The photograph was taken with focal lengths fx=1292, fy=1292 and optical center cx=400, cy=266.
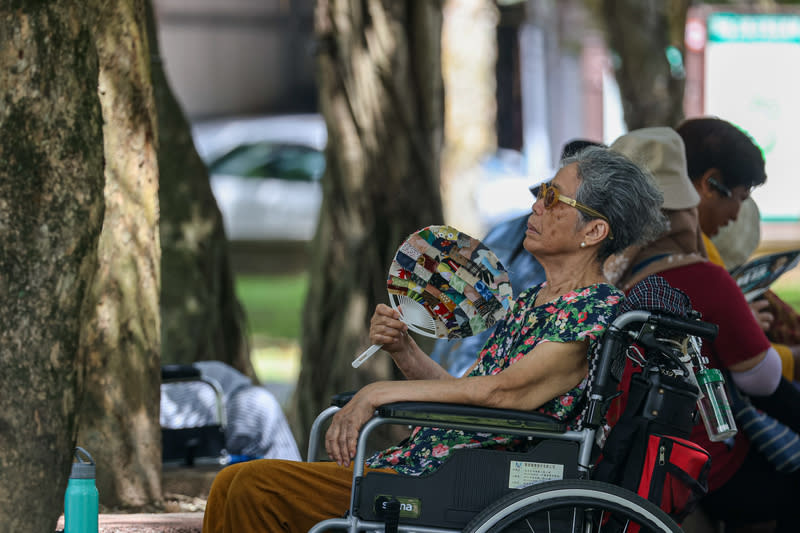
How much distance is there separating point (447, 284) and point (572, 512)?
78 centimetres

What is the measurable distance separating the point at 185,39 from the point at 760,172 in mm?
21023

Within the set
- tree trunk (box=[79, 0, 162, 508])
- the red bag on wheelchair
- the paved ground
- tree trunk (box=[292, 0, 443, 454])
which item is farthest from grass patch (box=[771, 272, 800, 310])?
the red bag on wheelchair

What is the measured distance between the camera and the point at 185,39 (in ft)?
81.0

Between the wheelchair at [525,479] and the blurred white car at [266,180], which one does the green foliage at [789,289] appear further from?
the wheelchair at [525,479]

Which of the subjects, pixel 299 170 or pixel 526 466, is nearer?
pixel 526 466

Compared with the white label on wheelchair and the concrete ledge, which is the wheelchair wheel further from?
the concrete ledge

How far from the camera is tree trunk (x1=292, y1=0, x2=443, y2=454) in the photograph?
7035 mm

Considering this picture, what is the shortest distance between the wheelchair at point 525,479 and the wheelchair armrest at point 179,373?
2.03 meters

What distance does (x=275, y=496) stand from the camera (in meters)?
3.42

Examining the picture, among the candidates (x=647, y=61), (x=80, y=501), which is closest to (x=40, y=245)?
(x=80, y=501)

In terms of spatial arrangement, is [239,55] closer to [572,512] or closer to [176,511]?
[176,511]

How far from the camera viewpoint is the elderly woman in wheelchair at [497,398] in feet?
10.7

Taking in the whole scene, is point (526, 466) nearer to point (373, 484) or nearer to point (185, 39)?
point (373, 484)

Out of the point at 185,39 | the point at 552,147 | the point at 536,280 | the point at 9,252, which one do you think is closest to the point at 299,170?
the point at 552,147
